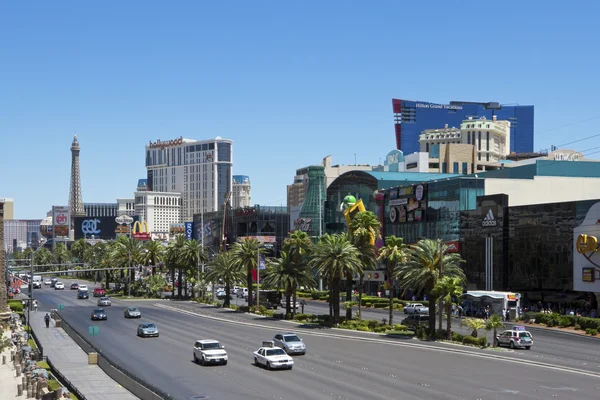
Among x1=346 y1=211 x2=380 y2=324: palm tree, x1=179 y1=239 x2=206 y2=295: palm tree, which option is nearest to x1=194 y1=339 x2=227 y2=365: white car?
x1=346 y1=211 x2=380 y2=324: palm tree

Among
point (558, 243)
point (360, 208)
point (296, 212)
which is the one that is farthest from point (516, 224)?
point (296, 212)

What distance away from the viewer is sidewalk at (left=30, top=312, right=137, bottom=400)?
3882cm

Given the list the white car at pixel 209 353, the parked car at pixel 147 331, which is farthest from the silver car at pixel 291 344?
the parked car at pixel 147 331

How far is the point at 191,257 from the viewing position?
113562 mm

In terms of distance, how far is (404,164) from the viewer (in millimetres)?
193125

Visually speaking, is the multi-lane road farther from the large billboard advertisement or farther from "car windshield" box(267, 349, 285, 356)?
the large billboard advertisement

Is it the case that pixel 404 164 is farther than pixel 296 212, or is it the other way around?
pixel 404 164

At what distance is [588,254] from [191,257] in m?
57.1

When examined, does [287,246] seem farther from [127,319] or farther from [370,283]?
[370,283]

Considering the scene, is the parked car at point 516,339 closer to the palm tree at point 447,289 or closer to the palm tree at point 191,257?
the palm tree at point 447,289

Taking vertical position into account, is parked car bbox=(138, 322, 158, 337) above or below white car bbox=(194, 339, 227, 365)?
below

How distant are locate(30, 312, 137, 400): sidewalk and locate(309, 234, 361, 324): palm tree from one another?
73.8 feet

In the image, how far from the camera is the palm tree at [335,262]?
71.1 meters

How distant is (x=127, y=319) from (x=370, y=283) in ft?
152
